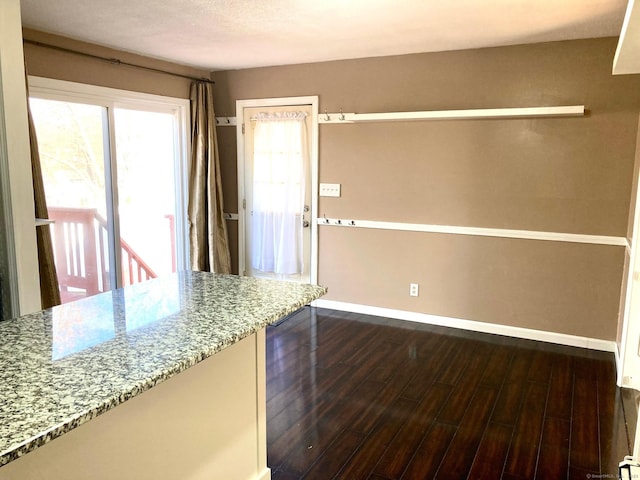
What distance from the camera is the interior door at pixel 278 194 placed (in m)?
4.80

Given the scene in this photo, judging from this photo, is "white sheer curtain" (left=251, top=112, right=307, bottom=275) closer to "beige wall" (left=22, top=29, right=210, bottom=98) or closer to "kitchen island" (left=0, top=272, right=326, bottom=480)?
"beige wall" (left=22, top=29, right=210, bottom=98)

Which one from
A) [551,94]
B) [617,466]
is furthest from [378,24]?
[617,466]

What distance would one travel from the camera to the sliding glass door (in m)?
3.84

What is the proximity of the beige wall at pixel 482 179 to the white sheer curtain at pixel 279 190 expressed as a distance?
27cm

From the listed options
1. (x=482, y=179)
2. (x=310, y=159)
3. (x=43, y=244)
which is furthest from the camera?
(x=310, y=159)

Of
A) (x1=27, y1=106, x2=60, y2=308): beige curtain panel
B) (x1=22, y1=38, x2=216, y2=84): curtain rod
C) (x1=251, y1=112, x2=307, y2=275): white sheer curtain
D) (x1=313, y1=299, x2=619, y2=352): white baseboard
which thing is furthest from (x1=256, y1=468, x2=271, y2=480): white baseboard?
(x1=22, y1=38, x2=216, y2=84): curtain rod

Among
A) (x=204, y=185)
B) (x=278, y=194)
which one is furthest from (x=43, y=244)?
(x=278, y=194)

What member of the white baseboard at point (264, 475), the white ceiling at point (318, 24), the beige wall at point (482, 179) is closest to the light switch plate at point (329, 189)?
the beige wall at point (482, 179)

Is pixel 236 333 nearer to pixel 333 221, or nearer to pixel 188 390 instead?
pixel 188 390

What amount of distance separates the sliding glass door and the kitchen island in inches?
93.5

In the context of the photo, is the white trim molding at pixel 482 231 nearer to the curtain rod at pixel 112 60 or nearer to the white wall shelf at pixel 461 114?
the white wall shelf at pixel 461 114

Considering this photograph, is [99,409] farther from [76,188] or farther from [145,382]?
[76,188]

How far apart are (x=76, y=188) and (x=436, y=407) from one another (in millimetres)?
3253

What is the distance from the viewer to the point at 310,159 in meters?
4.77
